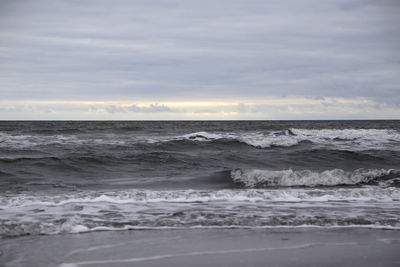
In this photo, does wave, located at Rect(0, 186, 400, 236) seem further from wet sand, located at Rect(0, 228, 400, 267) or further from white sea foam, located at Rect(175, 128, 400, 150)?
white sea foam, located at Rect(175, 128, 400, 150)

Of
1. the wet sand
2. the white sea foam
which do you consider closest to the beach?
the wet sand

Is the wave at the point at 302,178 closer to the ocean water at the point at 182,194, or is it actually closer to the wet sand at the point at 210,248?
the ocean water at the point at 182,194

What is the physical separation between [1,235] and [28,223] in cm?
61

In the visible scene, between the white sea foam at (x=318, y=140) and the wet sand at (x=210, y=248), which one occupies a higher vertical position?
the white sea foam at (x=318, y=140)

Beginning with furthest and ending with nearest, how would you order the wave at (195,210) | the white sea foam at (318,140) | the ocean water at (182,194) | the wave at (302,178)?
1. the white sea foam at (318,140)
2. the wave at (302,178)
3. the ocean water at (182,194)
4. the wave at (195,210)

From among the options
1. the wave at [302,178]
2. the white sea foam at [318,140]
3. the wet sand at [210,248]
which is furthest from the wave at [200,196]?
the white sea foam at [318,140]

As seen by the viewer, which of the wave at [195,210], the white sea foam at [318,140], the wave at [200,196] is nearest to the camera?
the wave at [195,210]

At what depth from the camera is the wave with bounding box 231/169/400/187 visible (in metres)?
A: 10.4

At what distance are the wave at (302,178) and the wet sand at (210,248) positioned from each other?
4524 mm

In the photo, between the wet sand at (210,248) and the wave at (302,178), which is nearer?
the wet sand at (210,248)

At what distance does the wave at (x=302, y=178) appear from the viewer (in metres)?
10.4

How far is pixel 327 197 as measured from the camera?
8.45 meters

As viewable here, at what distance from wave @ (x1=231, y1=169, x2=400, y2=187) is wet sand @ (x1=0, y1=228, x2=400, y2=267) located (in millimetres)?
4524

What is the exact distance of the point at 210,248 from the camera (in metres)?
4.99
